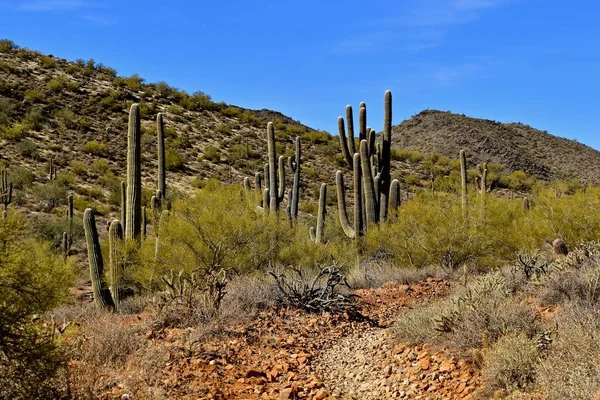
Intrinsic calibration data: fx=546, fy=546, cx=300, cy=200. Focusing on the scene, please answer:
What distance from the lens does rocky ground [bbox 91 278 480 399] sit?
5.97 metres

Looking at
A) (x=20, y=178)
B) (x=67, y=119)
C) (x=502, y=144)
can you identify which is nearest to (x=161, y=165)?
(x=20, y=178)

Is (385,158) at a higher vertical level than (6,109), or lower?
lower

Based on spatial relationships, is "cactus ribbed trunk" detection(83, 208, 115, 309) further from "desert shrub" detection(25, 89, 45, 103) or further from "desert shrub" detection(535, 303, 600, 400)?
"desert shrub" detection(25, 89, 45, 103)

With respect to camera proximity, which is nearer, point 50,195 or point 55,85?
point 50,195

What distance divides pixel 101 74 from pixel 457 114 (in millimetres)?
37705

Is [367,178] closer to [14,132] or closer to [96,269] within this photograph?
[96,269]

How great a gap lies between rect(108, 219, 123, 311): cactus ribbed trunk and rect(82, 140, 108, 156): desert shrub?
1940 centimetres

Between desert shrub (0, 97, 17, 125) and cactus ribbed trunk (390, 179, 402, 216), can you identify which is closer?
cactus ribbed trunk (390, 179, 402, 216)

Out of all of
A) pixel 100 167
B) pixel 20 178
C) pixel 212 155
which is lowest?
pixel 20 178

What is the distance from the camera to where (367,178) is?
52.0ft

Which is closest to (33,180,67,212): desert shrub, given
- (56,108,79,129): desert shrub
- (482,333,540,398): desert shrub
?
(56,108,79,129): desert shrub

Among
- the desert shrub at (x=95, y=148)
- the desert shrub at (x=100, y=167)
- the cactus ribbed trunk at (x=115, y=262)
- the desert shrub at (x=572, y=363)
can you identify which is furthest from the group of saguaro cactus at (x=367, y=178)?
the desert shrub at (x=95, y=148)

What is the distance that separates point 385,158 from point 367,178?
169 centimetres

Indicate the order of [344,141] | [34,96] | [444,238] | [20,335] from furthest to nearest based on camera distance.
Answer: [34,96], [344,141], [444,238], [20,335]
